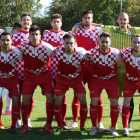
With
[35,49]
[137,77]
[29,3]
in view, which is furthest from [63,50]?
[29,3]

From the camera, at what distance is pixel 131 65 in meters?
5.58

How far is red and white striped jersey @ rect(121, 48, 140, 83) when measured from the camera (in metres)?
5.54

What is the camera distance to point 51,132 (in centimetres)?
586

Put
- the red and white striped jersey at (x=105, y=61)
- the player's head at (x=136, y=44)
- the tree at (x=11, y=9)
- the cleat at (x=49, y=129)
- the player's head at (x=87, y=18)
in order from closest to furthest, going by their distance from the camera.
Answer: the player's head at (x=136, y=44) < the red and white striped jersey at (x=105, y=61) < the cleat at (x=49, y=129) < the player's head at (x=87, y=18) < the tree at (x=11, y=9)

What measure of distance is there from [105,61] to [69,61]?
2.30 feet

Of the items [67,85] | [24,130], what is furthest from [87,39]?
[24,130]

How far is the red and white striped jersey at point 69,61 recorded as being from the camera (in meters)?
5.64

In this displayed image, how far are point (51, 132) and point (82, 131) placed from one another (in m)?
0.63

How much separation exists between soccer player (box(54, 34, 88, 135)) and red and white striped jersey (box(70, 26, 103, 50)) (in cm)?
63

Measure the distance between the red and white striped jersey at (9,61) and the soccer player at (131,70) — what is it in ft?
6.87

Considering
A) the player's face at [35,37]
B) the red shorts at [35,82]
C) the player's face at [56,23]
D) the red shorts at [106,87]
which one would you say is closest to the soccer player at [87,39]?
the player's face at [56,23]

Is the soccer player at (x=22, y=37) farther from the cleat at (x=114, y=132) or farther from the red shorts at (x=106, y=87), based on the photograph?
→ the cleat at (x=114, y=132)

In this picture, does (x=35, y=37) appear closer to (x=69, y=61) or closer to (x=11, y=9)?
(x=69, y=61)

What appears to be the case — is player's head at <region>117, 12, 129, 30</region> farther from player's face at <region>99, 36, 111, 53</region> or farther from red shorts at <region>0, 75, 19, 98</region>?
red shorts at <region>0, 75, 19, 98</region>
